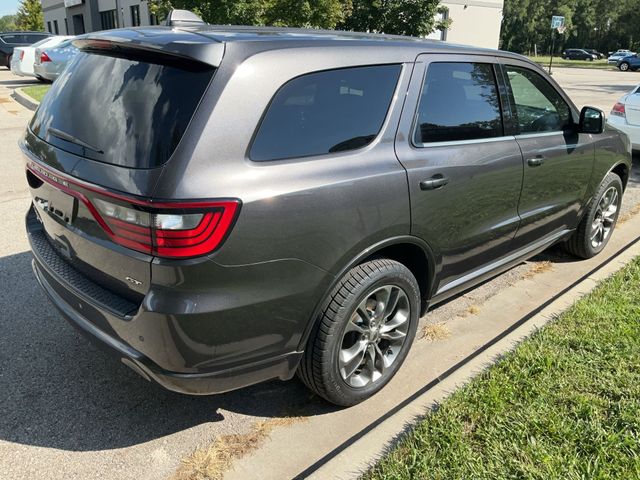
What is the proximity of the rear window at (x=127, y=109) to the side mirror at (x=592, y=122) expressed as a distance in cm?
307

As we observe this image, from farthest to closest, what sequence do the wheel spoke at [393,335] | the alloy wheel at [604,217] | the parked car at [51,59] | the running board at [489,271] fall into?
the parked car at [51,59] → the alloy wheel at [604,217] → the running board at [489,271] → the wheel spoke at [393,335]

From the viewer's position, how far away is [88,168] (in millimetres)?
2246

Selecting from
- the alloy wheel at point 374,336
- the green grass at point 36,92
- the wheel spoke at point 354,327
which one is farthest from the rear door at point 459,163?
the green grass at point 36,92

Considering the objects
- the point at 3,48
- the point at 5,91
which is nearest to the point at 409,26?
the point at 5,91

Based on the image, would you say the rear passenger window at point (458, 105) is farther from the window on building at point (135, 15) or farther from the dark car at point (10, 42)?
the window on building at point (135, 15)

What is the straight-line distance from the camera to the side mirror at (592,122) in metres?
4.01

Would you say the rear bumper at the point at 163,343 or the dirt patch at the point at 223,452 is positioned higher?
the rear bumper at the point at 163,343

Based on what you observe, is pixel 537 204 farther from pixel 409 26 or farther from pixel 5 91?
pixel 409 26

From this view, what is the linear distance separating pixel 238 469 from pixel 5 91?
1745 cm

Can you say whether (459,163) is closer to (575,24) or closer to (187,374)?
(187,374)

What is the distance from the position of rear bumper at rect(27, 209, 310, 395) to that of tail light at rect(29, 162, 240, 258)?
208mm

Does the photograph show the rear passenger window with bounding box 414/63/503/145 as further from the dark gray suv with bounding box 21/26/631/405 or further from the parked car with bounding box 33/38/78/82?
the parked car with bounding box 33/38/78/82

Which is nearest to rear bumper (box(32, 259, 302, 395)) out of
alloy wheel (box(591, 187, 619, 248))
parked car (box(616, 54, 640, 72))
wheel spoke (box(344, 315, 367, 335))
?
wheel spoke (box(344, 315, 367, 335))

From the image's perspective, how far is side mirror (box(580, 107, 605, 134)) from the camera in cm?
401
